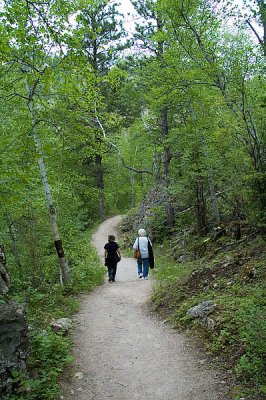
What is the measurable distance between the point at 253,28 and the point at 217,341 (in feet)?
32.4

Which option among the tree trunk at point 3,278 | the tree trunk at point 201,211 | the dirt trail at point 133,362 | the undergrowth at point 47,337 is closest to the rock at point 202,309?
the dirt trail at point 133,362

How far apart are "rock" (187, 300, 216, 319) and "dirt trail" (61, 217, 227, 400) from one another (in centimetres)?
51

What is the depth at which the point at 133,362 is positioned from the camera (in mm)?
5207

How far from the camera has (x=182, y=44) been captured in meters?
9.57

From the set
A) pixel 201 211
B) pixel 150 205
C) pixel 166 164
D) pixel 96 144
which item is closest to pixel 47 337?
pixel 96 144

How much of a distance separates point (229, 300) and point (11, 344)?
156 inches

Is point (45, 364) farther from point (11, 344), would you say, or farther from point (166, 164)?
point (166, 164)

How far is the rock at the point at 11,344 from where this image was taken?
3877mm

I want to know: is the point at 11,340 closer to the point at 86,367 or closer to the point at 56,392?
the point at 56,392

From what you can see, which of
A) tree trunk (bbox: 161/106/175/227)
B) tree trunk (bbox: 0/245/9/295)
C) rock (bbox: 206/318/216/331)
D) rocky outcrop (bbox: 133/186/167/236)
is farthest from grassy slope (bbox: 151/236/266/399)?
rocky outcrop (bbox: 133/186/167/236)

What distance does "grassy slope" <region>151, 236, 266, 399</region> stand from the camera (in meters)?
4.26

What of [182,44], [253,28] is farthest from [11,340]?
[253,28]

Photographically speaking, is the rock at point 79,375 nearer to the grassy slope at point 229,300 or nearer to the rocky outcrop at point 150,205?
the grassy slope at point 229,300

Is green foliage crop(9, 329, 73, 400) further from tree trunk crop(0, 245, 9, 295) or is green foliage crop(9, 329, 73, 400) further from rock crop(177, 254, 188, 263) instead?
rock crop(177, 254, 188, 263)
